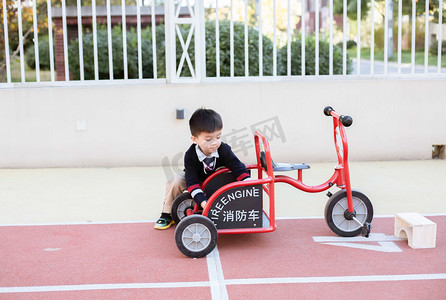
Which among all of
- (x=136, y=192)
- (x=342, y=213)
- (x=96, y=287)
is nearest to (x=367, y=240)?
(x=342, y=213)

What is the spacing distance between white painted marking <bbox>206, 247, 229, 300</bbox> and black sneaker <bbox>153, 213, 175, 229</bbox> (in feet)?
2.21

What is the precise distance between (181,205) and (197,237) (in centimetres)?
79

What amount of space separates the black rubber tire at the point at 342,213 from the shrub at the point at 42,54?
59.8 feet

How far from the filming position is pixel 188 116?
24.9ft

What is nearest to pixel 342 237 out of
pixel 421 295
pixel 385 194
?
pixel 421 295

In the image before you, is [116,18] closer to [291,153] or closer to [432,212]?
[291,153]

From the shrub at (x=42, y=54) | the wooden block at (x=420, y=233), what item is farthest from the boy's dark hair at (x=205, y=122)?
the shrub at (x=42, y=54)

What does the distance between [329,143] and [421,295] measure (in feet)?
14.0

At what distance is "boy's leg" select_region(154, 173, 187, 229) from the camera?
4.98m

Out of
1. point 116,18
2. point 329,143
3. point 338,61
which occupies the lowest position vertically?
point 329,143

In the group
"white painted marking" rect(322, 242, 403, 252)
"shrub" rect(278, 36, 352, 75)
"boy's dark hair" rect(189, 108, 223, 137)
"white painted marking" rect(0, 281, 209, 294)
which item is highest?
"shrub" rect(278, 36, 352, 75)

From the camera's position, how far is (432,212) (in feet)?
17.8

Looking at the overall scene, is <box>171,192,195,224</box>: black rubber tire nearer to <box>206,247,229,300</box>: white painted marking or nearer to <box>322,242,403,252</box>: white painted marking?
<box>206,247,229,300</box>: white painted marking

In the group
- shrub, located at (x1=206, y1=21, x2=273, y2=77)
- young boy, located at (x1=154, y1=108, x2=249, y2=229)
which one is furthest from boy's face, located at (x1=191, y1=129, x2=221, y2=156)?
shrub, located at (x1=206, y1=21, x2=273, y2=77)
